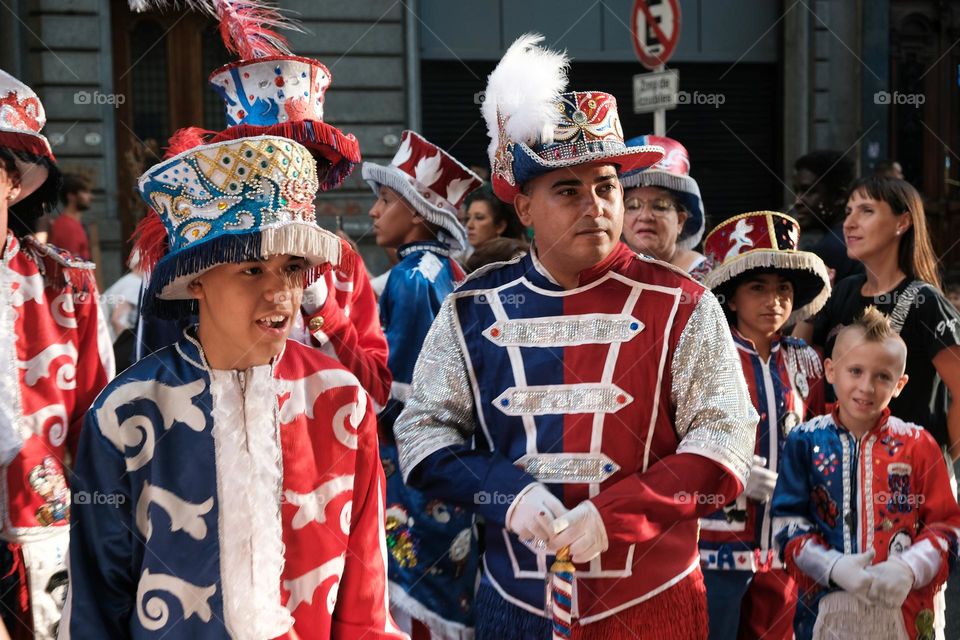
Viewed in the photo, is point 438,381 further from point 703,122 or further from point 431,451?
point 703,122

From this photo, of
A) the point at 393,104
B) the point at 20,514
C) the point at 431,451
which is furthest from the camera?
the point at 393,104

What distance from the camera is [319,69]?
4.09 meters

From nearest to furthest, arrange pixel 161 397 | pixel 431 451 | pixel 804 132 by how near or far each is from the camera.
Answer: pixel 161 397 < pixel 431 451 < pixel 804 132

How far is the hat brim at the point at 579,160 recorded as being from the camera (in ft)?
9.39

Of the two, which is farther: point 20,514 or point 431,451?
point 20,514

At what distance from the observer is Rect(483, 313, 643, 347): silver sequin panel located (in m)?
2.89

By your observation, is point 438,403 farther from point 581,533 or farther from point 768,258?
point 768,258

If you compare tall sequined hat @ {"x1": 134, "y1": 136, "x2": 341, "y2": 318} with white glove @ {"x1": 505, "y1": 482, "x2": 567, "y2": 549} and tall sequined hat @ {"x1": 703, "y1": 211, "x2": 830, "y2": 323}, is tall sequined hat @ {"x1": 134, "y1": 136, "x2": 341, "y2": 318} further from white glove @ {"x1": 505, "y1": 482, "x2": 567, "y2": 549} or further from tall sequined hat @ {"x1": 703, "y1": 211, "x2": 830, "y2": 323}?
tall sequined hat @ {"x1": 703, "y1": 211, "x2": 830, "y2": 323}

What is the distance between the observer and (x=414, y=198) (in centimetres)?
504

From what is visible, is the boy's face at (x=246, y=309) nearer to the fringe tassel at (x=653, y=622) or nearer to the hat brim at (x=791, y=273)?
the fringe tassel at (x=653, y=622)

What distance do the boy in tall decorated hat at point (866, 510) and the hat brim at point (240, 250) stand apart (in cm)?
207

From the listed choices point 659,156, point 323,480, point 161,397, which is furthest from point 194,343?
point 659,156

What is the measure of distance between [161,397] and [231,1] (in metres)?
2.00

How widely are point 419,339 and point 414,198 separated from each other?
69cm
